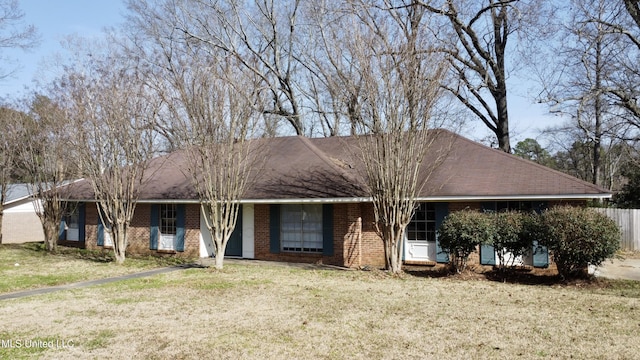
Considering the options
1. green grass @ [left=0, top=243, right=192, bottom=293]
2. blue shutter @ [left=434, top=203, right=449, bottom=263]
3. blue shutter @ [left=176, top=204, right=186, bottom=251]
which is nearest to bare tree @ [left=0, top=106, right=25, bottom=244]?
green grass @ [left=0, top=243, right=192, bottom=293]

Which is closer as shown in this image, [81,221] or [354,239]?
[354,239]

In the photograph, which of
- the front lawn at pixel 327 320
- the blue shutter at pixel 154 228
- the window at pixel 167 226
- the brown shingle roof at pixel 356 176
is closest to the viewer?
the front lawn at pixel 327 320

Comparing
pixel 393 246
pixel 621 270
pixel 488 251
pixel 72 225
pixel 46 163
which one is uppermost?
pixel 46 163

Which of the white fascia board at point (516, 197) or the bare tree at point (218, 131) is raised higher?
the bare tree at point (218, 131)

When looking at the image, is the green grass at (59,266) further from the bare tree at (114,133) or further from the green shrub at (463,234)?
the green shrub at (463,234)

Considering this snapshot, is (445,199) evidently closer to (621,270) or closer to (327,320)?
(621,270)

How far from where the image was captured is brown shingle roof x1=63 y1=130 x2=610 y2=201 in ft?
41.7

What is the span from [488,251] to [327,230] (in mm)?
4746

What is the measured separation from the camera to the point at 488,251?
507 inches

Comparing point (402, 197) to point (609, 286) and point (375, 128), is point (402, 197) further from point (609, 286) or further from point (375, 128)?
point (609, 286)

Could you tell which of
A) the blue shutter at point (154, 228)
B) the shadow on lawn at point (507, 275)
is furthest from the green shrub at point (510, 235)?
the blue shutter at point (154, 228)

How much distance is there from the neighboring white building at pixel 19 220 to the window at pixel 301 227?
61.0ft

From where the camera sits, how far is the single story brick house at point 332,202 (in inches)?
508

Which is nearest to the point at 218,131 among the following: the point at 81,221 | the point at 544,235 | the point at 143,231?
the point at 143,231
